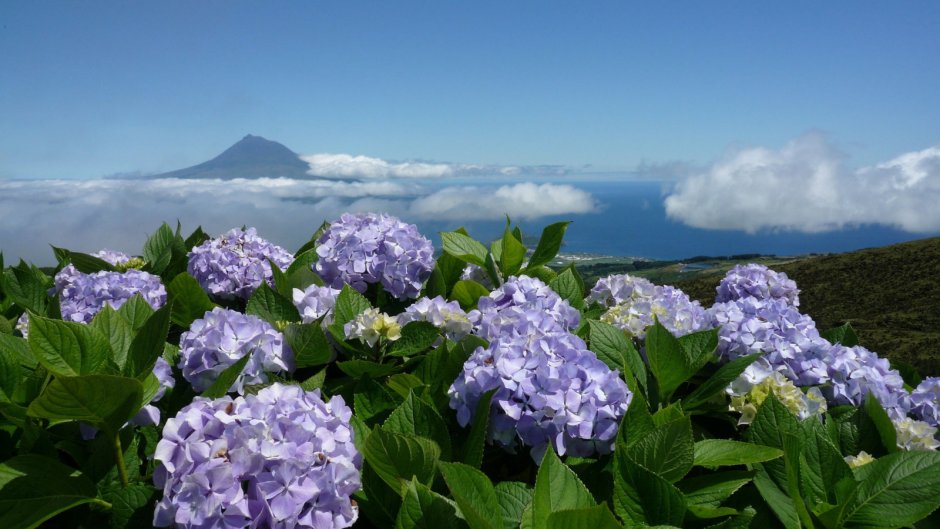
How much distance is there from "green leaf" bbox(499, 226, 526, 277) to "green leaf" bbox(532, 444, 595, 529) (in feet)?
6.84

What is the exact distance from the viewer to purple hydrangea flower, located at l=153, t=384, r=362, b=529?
5.66 ft

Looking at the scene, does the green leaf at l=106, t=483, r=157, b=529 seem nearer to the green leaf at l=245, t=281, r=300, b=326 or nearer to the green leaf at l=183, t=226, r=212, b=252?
the green leaf at l=245, t=281, r=300, b=326

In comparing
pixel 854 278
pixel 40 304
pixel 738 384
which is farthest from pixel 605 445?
pixel 854 278

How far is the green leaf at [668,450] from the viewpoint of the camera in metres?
1.91

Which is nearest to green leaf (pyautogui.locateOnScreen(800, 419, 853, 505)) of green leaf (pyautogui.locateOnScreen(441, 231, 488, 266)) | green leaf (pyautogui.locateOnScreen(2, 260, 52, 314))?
green leaf (pyautogui.locateOnScreen(441, 231, 488, 266))

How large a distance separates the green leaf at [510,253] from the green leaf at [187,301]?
1.56 m

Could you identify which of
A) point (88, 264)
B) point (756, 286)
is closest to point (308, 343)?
point (88, 264)

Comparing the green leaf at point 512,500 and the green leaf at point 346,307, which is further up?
the green leaf at point 346,307

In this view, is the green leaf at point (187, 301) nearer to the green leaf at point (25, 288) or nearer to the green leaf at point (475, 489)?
the green leaf at point (25, 288)

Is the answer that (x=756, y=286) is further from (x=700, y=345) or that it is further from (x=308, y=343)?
(x=308, y=343)

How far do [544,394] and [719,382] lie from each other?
90 centimetres

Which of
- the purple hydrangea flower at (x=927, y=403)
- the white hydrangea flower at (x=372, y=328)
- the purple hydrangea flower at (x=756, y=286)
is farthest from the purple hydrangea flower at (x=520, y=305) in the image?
the purple hydrangea flower at (x=756, y=286)

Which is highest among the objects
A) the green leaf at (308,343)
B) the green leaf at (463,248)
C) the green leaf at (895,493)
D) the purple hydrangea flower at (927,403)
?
the green leaf at (463,248)

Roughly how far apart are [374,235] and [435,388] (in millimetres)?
1258
